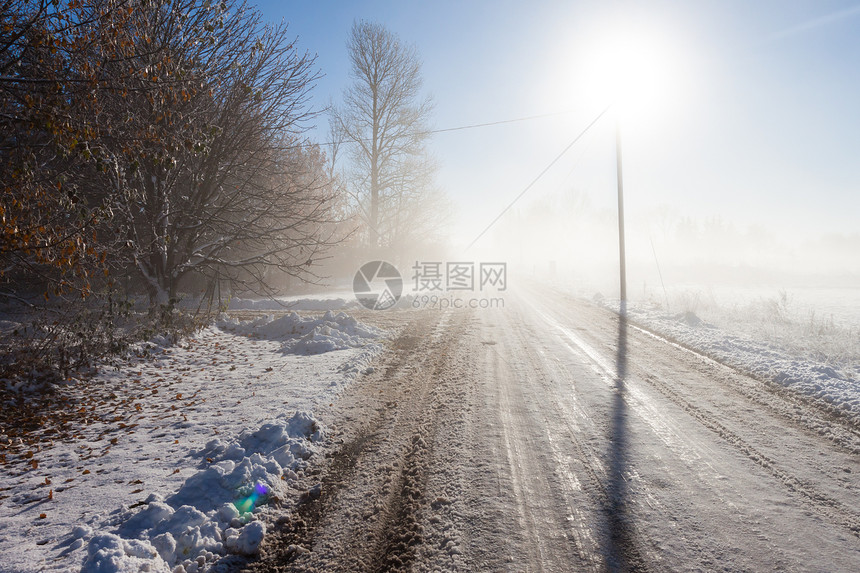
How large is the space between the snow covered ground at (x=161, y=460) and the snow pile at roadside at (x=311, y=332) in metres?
0.83

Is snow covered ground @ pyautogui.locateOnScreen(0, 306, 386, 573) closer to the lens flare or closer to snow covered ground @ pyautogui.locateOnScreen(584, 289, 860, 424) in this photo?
the lens flare

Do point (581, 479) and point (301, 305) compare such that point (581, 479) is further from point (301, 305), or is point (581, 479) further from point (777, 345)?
point (301, 305)

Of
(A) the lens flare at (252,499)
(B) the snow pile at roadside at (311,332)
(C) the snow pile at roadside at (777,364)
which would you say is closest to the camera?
(A) the lens flare at (252,499)

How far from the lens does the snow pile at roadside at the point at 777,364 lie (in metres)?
5.01

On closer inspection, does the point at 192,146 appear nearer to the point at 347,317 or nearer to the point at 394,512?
the point at 394,512

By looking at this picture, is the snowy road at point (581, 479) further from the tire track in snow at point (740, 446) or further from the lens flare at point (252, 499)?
the lens flare at point (252, 499)

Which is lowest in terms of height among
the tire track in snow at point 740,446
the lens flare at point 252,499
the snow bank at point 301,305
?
the lens flare at point 252,499

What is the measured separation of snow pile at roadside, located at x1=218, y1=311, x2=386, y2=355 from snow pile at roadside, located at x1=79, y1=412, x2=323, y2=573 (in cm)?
424

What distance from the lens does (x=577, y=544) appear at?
248cm

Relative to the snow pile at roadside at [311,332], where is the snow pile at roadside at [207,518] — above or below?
below

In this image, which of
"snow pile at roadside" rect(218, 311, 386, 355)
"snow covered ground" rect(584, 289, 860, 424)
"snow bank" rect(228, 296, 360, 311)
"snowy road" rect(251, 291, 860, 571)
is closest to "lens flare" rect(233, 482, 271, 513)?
"snowy road" rect(251, 291, 860, 571)

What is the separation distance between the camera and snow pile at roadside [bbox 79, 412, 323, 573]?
2.30 meters

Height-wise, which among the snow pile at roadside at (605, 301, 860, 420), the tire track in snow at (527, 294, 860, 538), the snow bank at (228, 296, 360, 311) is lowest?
the tire track in snow at (527, 294, 860, 538)

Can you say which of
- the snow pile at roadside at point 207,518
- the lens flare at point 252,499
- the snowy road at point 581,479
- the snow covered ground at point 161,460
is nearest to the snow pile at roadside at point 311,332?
the snow covered ground at point 161,460
